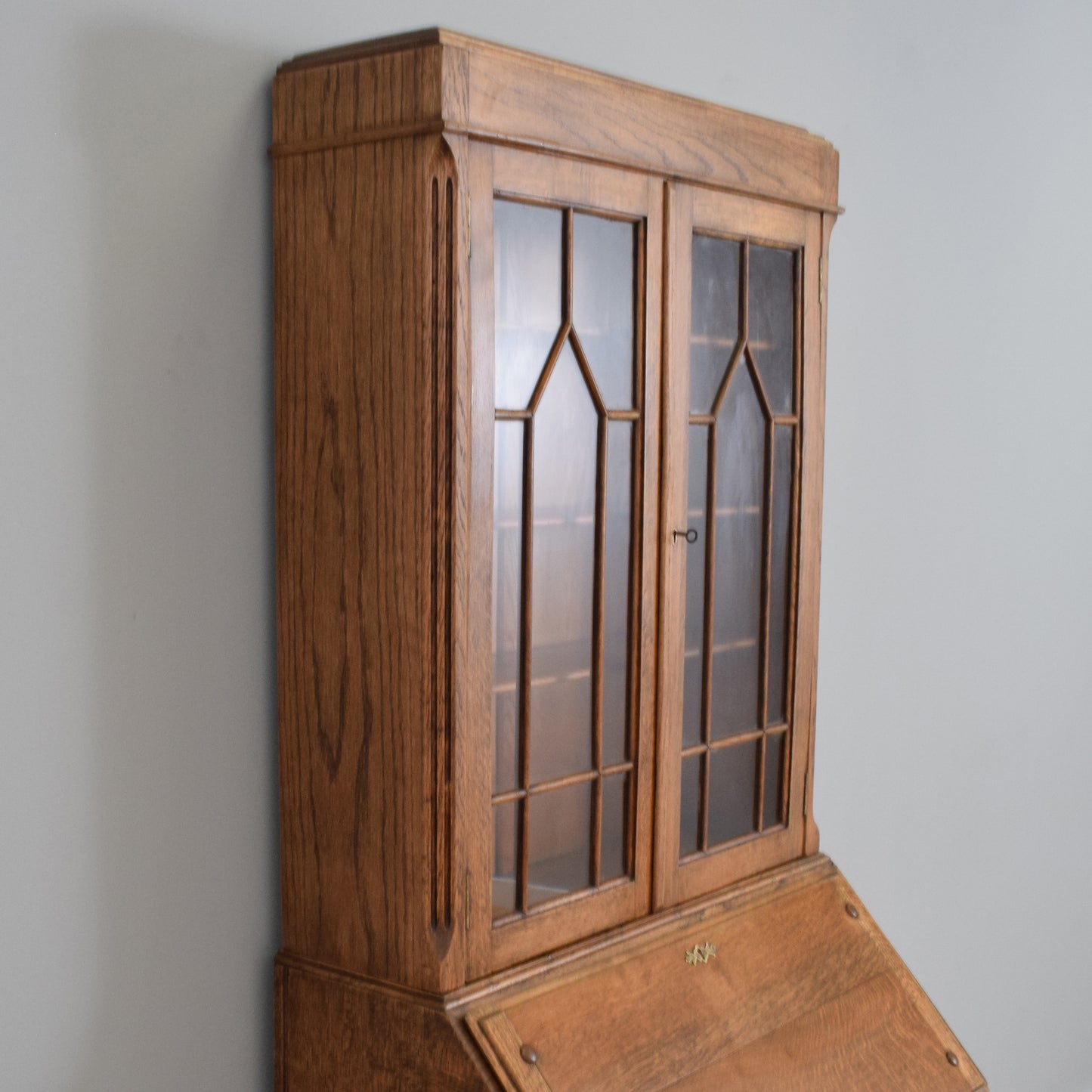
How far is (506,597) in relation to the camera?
166cm

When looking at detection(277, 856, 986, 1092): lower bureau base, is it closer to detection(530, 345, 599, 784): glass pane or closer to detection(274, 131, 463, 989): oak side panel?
detection(274, 131, 463, 989): oak side panel

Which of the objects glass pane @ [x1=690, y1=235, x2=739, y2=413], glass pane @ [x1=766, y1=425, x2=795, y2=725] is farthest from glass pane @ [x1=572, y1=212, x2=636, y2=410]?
glass pane @ [x1=766, y1=425, x2=795, y2=725]

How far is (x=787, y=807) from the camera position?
2.09m

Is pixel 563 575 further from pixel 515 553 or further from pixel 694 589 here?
pixel 694 589

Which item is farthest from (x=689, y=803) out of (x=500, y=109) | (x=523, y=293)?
(x=500, y=109)

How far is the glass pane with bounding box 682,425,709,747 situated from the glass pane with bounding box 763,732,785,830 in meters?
0.19

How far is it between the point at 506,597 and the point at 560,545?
0.11 m

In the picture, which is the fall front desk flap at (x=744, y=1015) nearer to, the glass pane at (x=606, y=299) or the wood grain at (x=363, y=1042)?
the wood grain at (x=363, y=1042)

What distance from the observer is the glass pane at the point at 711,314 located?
1844mm

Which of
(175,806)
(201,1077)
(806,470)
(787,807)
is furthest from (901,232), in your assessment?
(201,1077)

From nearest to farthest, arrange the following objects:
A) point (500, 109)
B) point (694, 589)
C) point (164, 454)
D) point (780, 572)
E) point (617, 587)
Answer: point (500, 109) → point (164, 454) → point (617, 587) → point (694, 589) → point (780, 572)

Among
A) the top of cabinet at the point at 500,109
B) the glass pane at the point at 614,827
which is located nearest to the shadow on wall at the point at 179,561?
the top of cabinet at the point at 500,109

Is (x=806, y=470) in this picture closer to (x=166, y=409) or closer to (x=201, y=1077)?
(x=166, y=409)

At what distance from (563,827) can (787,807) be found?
0.49m
